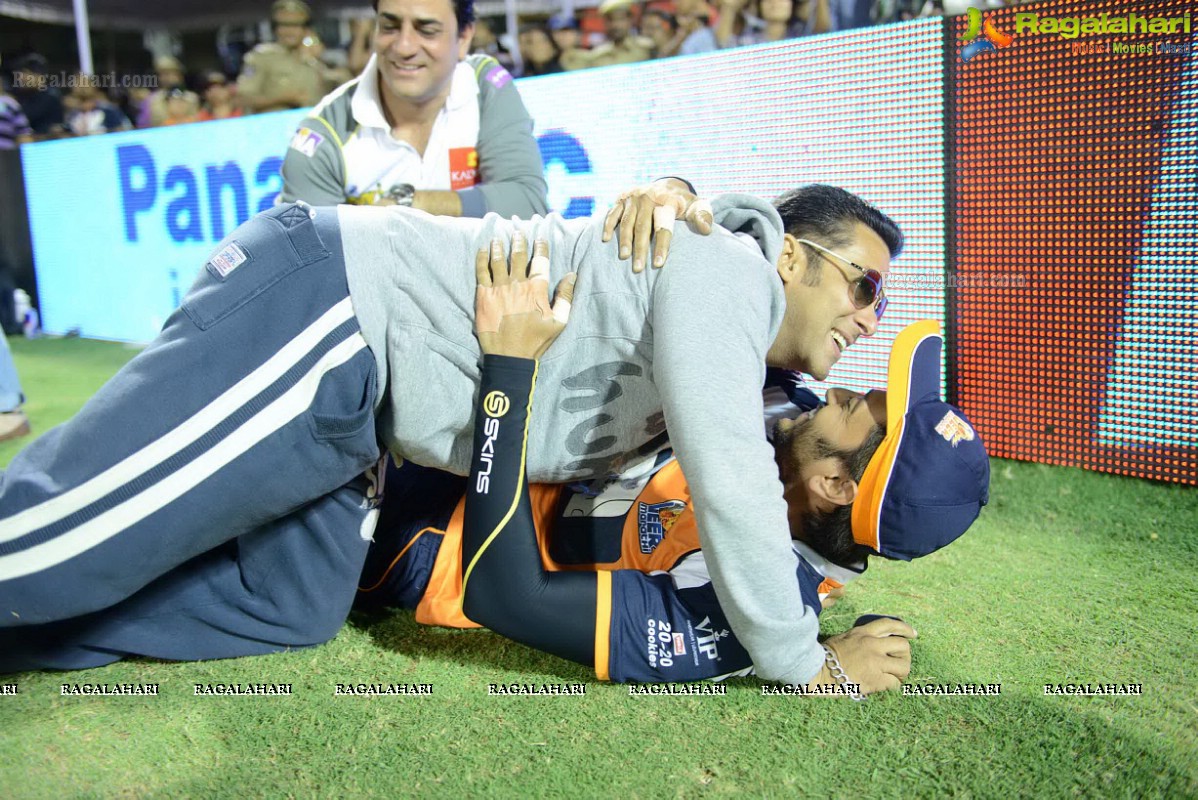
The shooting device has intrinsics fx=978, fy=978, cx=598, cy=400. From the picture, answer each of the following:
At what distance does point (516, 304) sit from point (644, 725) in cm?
82

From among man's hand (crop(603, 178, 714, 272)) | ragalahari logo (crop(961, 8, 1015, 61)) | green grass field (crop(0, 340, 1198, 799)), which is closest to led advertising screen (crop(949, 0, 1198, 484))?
ragalahari logo (crop(961, 8, 1015, 61))

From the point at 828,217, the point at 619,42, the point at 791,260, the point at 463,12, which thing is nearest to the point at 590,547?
the point at 791,260

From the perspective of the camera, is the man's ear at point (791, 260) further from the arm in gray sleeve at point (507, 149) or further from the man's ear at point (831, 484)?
the arm in gray sleeve at point (507, 149)

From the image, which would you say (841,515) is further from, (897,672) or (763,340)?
(763,340)

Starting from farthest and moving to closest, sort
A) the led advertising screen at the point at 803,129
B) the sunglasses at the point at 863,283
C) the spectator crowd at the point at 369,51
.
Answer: the spectator crowd at the point at 369,51
the led advertising screen at the point at 803,129
the sunglasses at the point at 863,283

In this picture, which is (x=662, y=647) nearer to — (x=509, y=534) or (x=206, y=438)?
(x=509, y=534)

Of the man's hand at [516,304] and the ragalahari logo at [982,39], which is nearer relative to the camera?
the man's hand at [516,304]

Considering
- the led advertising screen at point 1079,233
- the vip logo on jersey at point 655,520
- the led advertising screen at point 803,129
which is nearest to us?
the vip logo on jersey at point 655,520

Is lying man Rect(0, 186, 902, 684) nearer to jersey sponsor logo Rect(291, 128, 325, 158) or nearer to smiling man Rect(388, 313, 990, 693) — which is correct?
smiling man Rect(388, 313, 990, 693)

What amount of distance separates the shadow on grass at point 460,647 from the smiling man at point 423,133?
131cm

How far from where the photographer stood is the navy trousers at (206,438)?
5.71 ft

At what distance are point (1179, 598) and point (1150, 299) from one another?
1.10 m

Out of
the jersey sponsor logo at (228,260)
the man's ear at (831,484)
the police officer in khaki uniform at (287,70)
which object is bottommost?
the man's ear at (831,484)

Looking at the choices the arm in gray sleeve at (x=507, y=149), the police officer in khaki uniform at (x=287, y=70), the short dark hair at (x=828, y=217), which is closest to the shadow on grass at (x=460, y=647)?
the short dark hair at (x=828, y=217)
